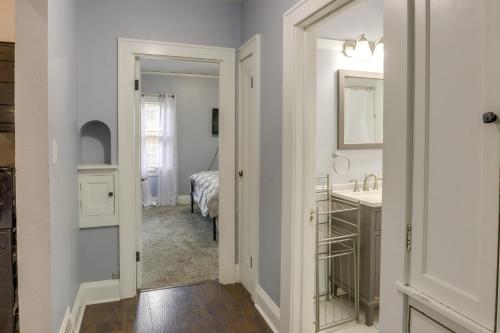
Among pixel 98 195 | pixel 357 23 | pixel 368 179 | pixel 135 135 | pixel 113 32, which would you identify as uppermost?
pixel 357 23

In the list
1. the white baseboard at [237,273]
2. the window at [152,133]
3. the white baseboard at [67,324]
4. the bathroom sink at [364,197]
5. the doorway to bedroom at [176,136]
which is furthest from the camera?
the window at [152,133]

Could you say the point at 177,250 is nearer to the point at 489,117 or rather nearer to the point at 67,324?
the point at 67,324

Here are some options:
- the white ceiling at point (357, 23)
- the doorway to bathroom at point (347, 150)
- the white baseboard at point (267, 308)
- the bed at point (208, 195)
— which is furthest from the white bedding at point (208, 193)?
the white ceiling at point (357, 23)

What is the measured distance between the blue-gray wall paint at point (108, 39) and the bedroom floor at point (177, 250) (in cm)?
57

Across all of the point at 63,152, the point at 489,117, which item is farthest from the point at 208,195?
the point at 489,117

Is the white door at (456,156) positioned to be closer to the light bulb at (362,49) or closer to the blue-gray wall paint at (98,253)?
the light bulb at (362,49)

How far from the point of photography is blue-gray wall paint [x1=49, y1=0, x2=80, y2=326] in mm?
1718

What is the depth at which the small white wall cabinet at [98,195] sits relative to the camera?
271cm

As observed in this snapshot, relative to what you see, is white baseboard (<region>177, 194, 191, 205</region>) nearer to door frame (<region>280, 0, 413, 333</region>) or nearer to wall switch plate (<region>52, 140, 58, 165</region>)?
door frame (<region>280, 0, 413, 333</region>)

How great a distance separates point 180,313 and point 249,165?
4.26 feet

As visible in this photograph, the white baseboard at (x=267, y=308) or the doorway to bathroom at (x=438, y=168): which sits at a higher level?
the doorway to bathroom at (x=438, y=168)

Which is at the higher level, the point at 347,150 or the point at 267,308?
the point at 347,150

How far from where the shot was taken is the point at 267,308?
8.26 feet

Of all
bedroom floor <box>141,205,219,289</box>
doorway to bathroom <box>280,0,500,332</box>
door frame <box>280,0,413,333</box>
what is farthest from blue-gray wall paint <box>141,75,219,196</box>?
doorway to bathroom <box>280,0,500,332</box>
